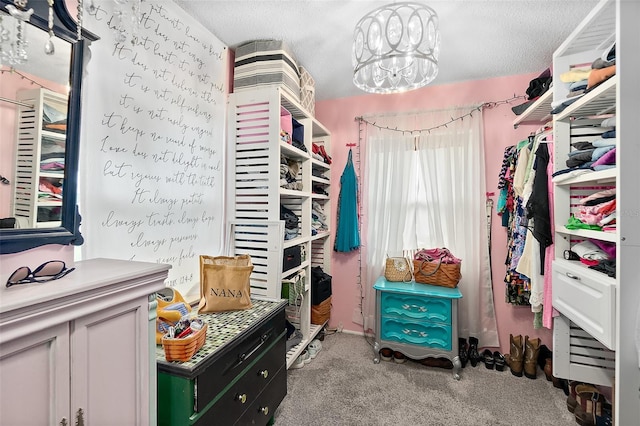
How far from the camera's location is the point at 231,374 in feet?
4.12

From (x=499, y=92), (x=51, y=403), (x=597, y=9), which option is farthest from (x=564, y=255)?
(x=51, y=403)

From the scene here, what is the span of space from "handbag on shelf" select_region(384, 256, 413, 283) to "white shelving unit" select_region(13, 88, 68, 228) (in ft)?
7.36

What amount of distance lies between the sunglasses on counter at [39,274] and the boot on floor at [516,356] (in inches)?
114

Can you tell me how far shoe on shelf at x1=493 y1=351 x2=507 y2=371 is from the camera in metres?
2.29

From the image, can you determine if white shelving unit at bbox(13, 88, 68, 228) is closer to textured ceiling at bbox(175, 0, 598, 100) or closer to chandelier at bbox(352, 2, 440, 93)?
textured ceiling at bbox(175, 0, 598, 100)

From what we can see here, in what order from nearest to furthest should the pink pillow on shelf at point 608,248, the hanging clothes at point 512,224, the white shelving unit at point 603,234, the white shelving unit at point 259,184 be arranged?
1. the white shelving unit at point 603,234
2. the pink pillow on shelf at point 608,248
3. the white shelving unit at point 259,184
4. the hanging clothes at point 512,224

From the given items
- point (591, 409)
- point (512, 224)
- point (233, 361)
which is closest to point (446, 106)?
point (512, 224)

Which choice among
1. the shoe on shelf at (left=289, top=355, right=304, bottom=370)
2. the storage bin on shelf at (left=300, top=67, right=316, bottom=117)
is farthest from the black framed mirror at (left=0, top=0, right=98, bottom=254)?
the shoe on shelf at (left=289, top=355, right=304, bottom=370)

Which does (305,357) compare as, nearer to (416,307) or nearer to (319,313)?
(319,313)

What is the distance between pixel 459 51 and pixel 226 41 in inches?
67.2

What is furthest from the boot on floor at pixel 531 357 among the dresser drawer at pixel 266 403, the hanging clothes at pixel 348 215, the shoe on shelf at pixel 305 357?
the dresser drawer at pixel 266 403

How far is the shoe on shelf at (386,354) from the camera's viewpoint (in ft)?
7.97

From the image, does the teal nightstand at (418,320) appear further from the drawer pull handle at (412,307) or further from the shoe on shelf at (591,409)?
the shoe on shelf at (591,409)

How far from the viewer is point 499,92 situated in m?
2.51
